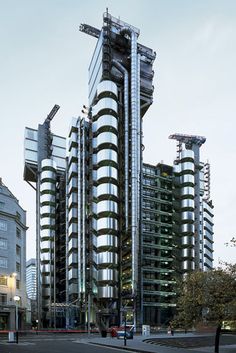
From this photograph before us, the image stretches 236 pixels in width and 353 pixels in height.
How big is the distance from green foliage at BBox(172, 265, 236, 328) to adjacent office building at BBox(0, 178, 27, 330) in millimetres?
70928

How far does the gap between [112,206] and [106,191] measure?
13.4 ft

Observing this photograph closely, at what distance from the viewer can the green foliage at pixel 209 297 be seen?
38469 millimetres

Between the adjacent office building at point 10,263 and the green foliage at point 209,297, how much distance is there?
70928 millimetres

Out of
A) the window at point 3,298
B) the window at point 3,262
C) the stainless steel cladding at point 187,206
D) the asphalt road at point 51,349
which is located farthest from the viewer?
the stainless steel cladding at point 187,206

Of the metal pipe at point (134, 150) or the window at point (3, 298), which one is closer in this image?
the window at point (3, 298)

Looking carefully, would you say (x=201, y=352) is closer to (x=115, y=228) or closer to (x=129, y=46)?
(x=115, y=228)

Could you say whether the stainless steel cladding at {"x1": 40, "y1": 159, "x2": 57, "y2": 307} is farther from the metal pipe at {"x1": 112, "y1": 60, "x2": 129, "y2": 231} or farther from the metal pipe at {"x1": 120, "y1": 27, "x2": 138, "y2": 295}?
the metal pipe at {"x1": 120, "y1": 27, "x2": 138, "y2": 295}

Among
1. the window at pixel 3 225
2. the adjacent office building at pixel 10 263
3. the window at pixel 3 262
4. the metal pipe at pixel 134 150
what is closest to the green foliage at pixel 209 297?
the adjacent office building at pixel 10 263

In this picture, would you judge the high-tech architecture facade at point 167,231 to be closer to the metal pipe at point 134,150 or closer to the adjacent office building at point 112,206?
the adjacent office building at point 112,206

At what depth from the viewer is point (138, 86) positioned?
14650 cm

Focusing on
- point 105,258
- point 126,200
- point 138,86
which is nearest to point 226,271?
point 105,258

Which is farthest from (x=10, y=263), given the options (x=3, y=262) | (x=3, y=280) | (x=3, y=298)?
(x=3, y=298)

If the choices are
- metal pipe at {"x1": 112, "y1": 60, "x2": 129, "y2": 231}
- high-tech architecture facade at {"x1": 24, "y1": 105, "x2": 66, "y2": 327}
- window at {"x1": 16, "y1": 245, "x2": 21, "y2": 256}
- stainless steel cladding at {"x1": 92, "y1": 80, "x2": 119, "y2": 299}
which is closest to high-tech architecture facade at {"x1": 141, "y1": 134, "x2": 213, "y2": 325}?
high-tech architecture facade at {"x1": 24, "y1": 105, "x2": 66, "y2": 327}

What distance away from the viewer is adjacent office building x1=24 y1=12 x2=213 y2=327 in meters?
132
